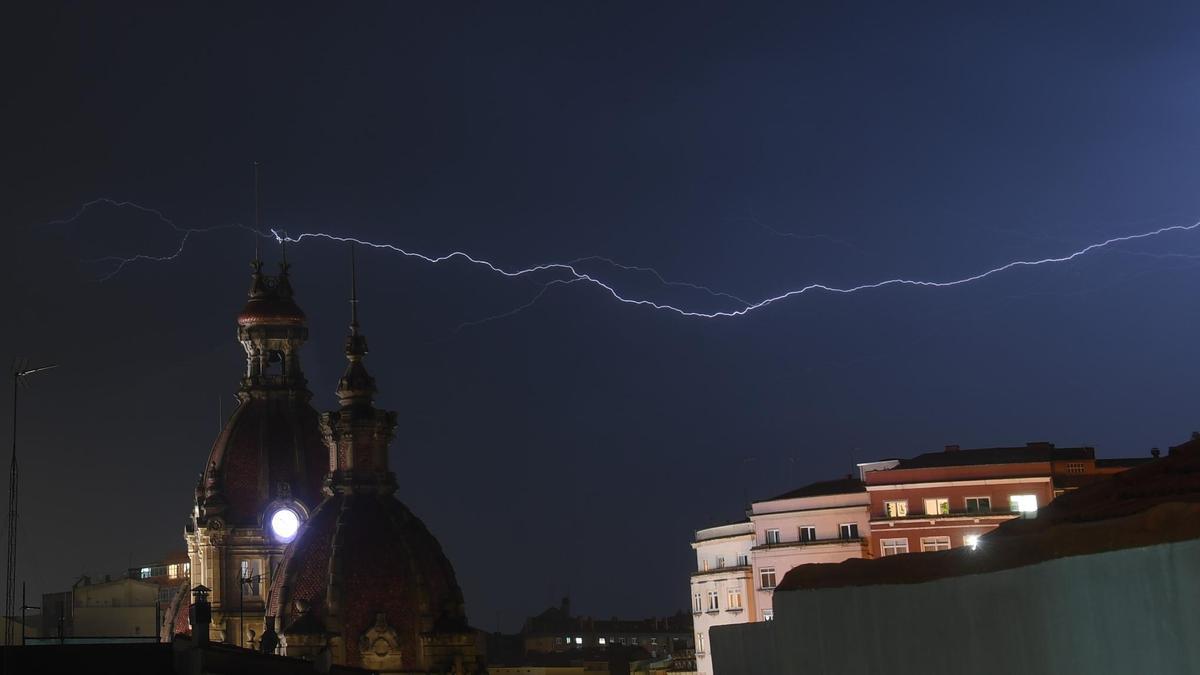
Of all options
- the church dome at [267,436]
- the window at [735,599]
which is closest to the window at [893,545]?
the window at [735,599]

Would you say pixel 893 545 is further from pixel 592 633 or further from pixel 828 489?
pixel 592 633

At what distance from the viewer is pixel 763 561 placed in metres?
73.4

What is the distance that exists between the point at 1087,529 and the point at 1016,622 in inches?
63.5

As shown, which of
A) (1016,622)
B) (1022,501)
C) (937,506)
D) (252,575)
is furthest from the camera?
(252,575)

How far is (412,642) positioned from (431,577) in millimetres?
3003

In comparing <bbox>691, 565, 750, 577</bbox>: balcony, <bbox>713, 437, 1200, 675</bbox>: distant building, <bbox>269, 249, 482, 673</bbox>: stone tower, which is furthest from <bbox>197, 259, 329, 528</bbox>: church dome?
<bbox>713, 437, 1200, 675</bbox>: distant building

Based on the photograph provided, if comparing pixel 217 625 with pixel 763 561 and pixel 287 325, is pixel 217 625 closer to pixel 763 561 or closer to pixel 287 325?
pixel 287 325

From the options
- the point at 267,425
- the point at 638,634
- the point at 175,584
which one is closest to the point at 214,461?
the point at 267,425

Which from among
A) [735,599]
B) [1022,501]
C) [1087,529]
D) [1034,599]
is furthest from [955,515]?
[1087,529]

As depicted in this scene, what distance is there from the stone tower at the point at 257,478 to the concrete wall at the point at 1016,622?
65109 millimetres

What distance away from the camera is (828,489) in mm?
75438

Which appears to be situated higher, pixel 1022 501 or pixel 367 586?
pixel 1022 501

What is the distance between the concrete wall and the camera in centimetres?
1543

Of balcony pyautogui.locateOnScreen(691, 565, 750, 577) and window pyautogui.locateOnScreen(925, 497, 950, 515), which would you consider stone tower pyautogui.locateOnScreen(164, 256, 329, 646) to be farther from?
window pyautogui.locateOnScreen(925, 497, 950, 515)
